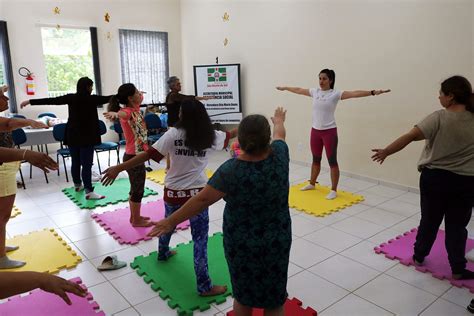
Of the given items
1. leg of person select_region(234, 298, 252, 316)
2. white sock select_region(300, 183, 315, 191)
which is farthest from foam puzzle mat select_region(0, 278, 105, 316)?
white sock select_region(300, 183, 315, 191)

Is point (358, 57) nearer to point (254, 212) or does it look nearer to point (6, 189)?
point (254, 212)

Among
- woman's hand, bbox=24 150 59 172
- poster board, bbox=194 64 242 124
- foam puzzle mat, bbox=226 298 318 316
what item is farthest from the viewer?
poster board, bbox=194 64 242 124

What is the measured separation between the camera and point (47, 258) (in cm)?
312

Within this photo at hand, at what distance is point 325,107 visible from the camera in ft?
14.5

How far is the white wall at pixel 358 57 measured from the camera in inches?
170

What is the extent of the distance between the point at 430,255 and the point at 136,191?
2635 mm

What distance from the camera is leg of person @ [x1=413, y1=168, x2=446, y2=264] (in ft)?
8.68

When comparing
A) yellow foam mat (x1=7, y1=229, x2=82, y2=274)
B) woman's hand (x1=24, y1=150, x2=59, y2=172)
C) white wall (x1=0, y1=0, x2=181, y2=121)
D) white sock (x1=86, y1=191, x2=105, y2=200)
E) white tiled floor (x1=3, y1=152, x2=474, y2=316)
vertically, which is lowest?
white tiled floor (x1=3, y1=152, x2=474, y2=316)

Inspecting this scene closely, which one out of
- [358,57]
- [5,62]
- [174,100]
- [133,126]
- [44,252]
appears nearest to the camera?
[44,252]

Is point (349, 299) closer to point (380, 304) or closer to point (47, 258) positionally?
point (380, 304)

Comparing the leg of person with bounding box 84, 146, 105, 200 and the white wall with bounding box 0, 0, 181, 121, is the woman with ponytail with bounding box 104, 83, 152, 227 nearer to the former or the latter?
the leg of person with bounding box 84, 146, 105, 200

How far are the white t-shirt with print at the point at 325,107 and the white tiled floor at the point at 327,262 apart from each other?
1.05 metres

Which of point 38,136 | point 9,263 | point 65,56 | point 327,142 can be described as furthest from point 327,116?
point 65,56

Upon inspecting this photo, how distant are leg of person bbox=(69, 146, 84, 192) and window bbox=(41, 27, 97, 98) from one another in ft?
10.8
